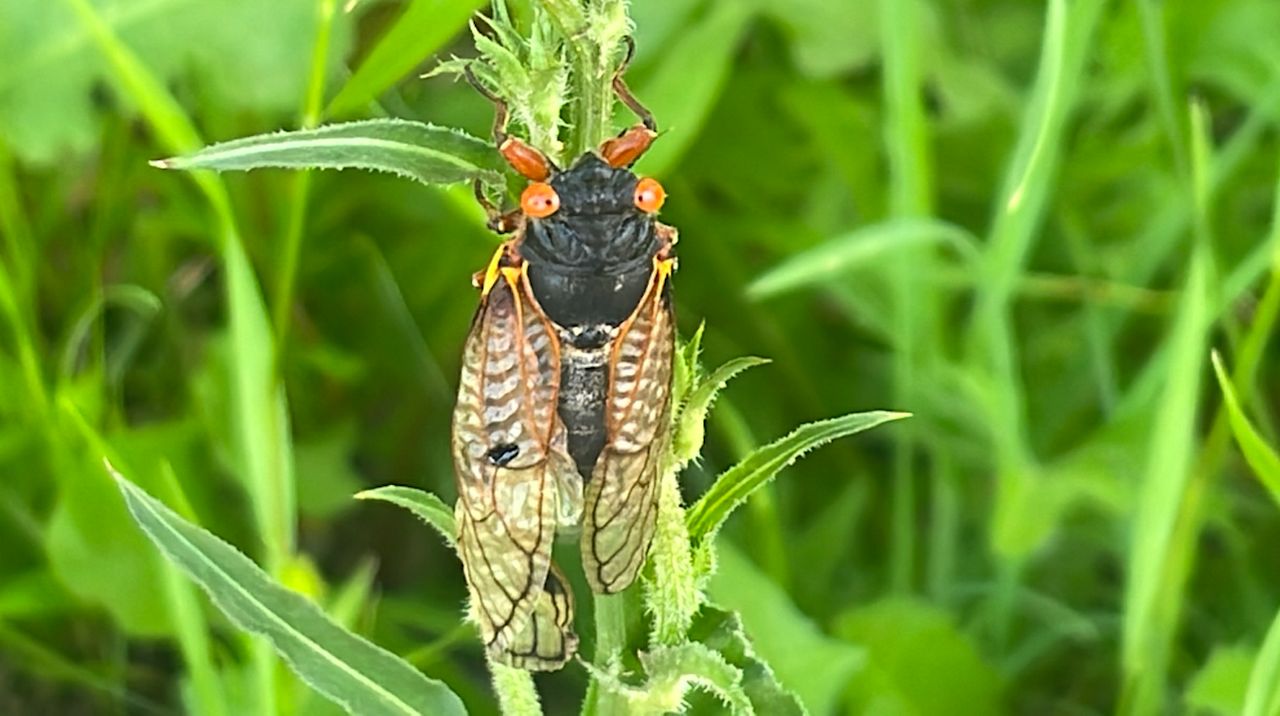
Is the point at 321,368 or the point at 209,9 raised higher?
the point at 209,9

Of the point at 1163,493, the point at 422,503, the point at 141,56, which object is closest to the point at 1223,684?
the point at 1163,493

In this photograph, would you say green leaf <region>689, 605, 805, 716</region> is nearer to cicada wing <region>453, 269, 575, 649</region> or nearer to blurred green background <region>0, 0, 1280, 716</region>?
cicada wing <region>453, 269, 575, 649</region>

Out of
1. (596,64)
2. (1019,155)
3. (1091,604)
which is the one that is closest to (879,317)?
(1091,604)

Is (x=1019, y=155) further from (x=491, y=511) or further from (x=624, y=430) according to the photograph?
(x=491, y=511)

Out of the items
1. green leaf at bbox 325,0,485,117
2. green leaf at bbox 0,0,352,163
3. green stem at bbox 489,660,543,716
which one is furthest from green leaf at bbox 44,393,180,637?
green stem at bbox 489,660,543,716

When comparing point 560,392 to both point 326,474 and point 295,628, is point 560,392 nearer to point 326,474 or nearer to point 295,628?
point 295,628

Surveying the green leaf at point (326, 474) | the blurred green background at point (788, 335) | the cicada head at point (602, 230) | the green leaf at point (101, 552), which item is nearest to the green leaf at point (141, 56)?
the blurred green background at point (788, 335)

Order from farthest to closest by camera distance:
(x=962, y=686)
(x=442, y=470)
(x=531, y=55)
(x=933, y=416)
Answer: (x=442, y=470) → (x=933, y=416) → (x=962, y=686) → (x=531, y=55)
